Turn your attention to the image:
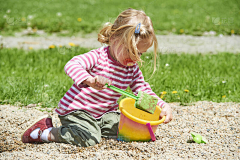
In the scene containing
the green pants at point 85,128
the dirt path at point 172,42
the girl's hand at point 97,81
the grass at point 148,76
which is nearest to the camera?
the girl's hand at point 97,81

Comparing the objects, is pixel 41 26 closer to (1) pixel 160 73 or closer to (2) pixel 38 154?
(1) pixel 160 73

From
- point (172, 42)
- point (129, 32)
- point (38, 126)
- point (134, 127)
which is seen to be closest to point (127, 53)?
point (129, 32)

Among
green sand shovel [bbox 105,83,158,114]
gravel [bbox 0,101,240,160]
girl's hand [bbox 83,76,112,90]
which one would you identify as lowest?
gravel [bbox 0,101,240,160]

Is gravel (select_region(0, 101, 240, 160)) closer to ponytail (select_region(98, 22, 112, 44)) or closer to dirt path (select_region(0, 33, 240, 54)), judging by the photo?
ponytail (select_region(98, 22, 112, 44))

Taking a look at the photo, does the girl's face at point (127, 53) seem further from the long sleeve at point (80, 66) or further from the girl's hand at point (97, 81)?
the girl's hand at point (97, 81)

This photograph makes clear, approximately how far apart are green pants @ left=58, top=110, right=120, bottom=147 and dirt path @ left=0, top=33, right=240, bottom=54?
253cm

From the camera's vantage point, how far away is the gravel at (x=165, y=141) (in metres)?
1.63

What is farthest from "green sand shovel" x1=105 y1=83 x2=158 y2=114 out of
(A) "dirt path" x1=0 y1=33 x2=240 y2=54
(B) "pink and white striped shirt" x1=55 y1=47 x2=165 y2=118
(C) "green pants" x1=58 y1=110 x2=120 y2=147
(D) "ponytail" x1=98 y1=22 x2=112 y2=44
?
(A) "dirt path" x1=0 y1=33 x2=240 y2=54

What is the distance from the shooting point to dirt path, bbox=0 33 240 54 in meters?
4.58

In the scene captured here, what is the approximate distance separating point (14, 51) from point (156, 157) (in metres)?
2.91

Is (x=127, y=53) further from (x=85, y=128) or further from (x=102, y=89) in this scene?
(x=85, y=128)

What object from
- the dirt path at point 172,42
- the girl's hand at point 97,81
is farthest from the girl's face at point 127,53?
the dirt path at point 172,42

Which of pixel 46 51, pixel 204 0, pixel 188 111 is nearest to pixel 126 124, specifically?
pixel 188 111

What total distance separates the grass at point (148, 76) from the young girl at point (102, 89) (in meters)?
0.34
